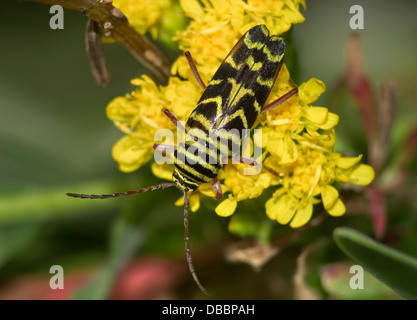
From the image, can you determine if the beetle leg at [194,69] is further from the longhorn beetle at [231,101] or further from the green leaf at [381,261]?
the green leaf at [381,261]

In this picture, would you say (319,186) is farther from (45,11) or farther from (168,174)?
(45,11)

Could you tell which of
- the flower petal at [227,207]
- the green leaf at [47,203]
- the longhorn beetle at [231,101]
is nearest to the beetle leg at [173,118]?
the longhorn beetle at [231,101]

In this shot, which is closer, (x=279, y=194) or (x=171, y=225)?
(x=279, y=194)

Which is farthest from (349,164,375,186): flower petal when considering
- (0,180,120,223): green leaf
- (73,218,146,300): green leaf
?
(0,180,120,223): green leaf

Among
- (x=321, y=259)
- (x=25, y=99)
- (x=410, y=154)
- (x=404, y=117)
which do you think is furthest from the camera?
(x=25, y=99)

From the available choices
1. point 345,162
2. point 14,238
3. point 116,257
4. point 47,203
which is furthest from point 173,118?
point 14,238

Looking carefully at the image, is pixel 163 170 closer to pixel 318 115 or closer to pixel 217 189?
pixel 217 189

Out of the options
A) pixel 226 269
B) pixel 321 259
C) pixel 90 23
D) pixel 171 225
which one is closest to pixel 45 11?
pixel 90 23
